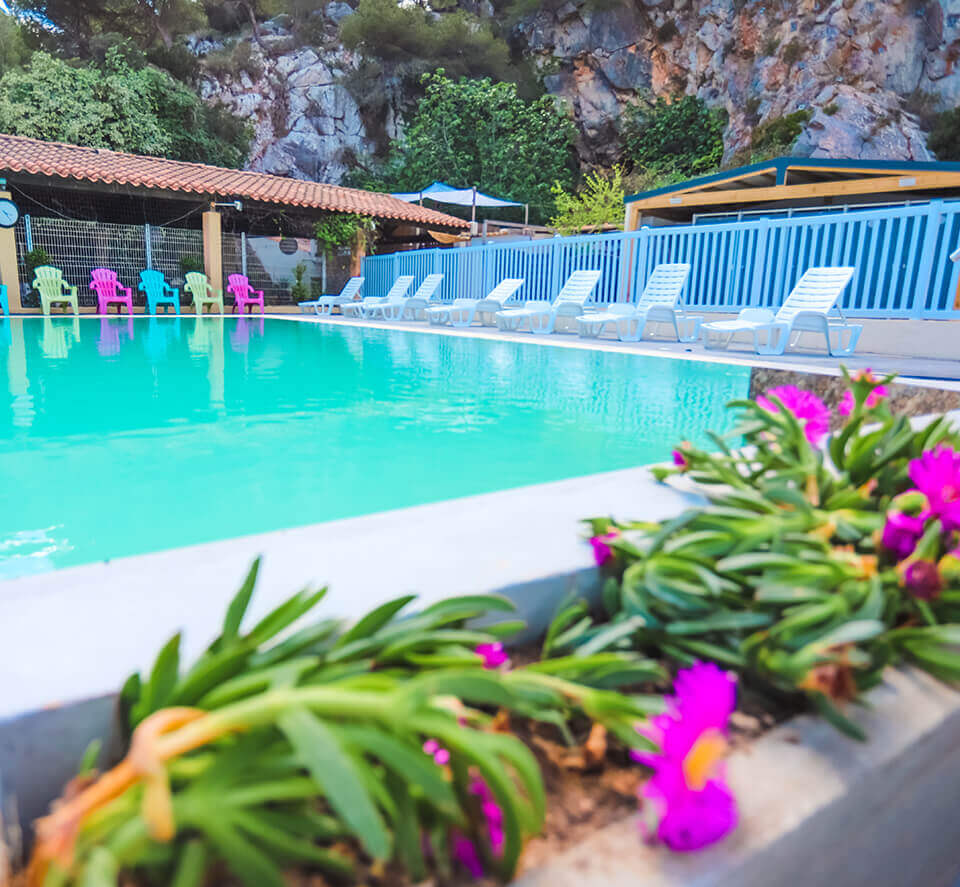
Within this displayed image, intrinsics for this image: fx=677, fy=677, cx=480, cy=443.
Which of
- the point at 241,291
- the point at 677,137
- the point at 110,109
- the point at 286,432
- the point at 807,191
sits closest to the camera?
the point at 286,432

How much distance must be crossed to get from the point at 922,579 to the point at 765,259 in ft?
29.9

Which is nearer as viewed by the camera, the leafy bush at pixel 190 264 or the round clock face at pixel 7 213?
the round clock face at pixel 7 213

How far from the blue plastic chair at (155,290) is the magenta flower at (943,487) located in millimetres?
16532

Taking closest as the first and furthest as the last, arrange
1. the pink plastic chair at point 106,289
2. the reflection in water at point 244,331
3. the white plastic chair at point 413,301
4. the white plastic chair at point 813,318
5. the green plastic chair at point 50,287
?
1. the white plastic chair at point 813,318
2. the reflection in water at point 244,331
3. the green plastic chair at point 50,287
4. the white plastic chair at point 413,301
5. the pink plastic chair at point 106,289

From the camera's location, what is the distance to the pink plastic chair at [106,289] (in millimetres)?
14906

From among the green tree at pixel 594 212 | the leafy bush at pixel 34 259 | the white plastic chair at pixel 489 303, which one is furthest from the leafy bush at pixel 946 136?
the leafy bush at pixel 34 259

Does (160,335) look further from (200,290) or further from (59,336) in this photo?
(200,290)

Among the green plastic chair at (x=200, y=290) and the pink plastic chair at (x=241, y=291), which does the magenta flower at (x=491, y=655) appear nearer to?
the green plastic chair at (x=200, y=290)

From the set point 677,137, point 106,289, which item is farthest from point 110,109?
point 677,137

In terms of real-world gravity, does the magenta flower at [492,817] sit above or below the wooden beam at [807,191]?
below

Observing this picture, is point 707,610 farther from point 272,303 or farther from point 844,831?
point 272,303

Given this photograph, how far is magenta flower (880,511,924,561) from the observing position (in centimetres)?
98

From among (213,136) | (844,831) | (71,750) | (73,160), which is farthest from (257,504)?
(213,136)

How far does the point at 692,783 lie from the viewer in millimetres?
580
